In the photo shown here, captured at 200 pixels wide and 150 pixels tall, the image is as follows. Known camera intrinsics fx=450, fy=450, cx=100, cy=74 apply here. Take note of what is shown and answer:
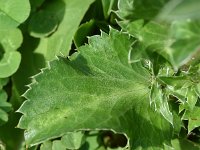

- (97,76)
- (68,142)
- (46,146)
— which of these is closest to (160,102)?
(97,76)

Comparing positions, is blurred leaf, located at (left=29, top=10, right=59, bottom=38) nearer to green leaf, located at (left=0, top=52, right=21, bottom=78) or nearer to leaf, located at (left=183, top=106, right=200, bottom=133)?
green leaf, located at (left=0, top=52, right=21, bottom=78)

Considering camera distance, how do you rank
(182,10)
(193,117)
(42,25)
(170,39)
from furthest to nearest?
(42,25) → (193,117) → (170,39) → (182,10)

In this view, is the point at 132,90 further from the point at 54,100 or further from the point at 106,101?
the point at 54,100

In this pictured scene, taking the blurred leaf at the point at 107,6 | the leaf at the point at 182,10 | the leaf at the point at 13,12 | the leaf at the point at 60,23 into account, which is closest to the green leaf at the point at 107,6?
the blurred leaf at the point at 107,6

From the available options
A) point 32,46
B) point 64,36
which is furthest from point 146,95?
point 32,46

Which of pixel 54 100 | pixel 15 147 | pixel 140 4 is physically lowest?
pixel 15 147

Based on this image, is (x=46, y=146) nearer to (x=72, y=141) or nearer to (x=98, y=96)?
(x=72, y=141)

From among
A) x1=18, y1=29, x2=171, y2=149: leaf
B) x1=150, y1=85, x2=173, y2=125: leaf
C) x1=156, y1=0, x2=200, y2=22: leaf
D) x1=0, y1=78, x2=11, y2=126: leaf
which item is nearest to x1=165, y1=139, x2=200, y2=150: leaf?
x1=18, y1=29, x2=171, y2=149: leaf
